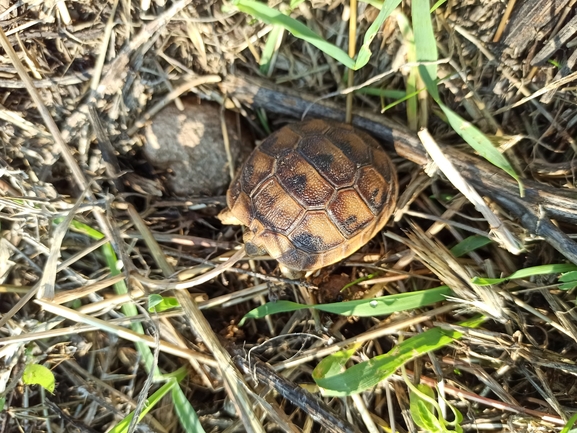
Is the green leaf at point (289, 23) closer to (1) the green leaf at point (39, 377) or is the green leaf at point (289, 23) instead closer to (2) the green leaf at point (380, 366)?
(2) the green leaf at point (380, 366)

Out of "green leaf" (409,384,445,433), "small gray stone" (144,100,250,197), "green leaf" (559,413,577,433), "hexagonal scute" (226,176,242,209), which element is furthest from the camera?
"small gray stone" (144,100,250,197)

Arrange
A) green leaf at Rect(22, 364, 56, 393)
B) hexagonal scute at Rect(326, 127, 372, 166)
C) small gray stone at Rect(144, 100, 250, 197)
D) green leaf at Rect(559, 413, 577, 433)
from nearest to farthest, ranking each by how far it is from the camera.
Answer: green leaf at Rect(559, 413, 577, 433) → green leaf at Rect(22, 364, 56, 393) → hexagonal scute at Rect(326, 127, 372, 166) → small gray stone at Rect(144, 100, 250, 197)

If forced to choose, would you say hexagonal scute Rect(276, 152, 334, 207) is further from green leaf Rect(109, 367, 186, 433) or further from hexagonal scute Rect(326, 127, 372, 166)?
green leaf Rect(109, 367, 186, 433)

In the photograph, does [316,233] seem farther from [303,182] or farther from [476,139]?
[476,139]

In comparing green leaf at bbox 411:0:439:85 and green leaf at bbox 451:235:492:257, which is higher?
green leaf at bbox 411:0:439:85

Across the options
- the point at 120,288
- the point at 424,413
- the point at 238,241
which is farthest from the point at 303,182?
the point at 424,413

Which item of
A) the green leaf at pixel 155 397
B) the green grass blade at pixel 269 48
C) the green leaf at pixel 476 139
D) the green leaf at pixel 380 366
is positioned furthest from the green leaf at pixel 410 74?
the green leaf at pixel 155 397

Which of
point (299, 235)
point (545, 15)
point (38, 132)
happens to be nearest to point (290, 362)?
point (299, 235)

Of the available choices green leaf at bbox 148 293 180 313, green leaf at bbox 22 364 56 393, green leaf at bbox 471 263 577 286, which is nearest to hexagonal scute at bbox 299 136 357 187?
green leaf at bbox 471 263 577 286
